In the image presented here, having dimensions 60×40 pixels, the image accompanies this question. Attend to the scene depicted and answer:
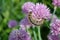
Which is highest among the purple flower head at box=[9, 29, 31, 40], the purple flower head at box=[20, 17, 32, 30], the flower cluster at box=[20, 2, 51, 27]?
the flower cluster at box=[20, 2, 51, 27]

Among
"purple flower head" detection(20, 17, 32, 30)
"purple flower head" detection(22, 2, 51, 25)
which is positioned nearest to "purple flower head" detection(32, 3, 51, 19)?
"purple flower head" detection(22, 2, 51, 25)

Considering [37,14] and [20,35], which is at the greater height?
[37,14]

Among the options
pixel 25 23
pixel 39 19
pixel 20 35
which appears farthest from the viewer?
pixel 25 23

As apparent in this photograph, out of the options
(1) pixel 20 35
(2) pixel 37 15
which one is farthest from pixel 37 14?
(1) pixel 20 35

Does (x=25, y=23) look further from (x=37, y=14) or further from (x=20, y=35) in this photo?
(x=37, y=14)

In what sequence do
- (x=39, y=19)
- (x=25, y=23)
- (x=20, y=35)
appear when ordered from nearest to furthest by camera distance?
(x=39, y=19) < (x=20, y=35) < (x=25, y=23)

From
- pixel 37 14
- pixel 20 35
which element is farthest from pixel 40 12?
pixel 20 35

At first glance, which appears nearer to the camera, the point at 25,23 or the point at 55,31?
the point at 55,31

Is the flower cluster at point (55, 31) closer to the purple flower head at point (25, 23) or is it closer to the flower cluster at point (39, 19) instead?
the flower cluster at point (39, 19)

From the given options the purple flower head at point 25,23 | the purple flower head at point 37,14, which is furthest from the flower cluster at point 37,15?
the purple flower head at point 25,23

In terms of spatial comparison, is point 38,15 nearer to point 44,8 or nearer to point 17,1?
point 44,8

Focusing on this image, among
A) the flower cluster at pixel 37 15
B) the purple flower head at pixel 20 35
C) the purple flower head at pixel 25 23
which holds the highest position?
the flower cluster at pixel 37 15

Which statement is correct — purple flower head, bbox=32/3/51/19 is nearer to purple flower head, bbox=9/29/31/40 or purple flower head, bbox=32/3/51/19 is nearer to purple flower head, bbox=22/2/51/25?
purple flower head, bbox=22/2/51/25
